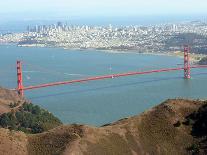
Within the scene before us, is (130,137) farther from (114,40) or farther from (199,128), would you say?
(114,40)

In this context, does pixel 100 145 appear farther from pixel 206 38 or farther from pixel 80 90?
pixel 206 38

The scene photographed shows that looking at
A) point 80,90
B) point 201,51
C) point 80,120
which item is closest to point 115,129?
point 80,120

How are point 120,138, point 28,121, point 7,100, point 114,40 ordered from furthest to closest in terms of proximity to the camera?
point 114,40 → point 7,100 → point 28,121 → point 120,138

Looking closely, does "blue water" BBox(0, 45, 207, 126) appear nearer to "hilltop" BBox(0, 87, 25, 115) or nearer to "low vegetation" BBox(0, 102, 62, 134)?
"hilltop" BBox(0, 87, 25, 115)

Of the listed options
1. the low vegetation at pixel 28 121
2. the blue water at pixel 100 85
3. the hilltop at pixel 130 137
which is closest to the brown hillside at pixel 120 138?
the hilltop at pixel 130 137

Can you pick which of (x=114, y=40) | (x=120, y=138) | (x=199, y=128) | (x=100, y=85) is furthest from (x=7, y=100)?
(x=114, y=40)

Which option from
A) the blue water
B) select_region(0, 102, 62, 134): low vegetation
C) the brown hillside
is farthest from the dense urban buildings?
A: the brown hillside
